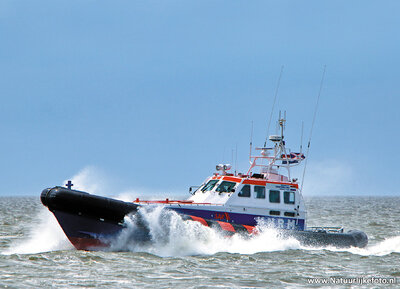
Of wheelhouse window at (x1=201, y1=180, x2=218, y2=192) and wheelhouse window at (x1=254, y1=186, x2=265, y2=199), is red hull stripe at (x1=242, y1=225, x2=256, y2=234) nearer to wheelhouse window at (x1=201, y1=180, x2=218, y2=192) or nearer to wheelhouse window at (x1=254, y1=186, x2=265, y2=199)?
wheelhouse window at (x1=254, y1=186, x2=265, y2=199)

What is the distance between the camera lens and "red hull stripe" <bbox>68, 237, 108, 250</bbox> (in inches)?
628

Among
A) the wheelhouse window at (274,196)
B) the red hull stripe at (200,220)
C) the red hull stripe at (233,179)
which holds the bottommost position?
the red hull stripe at (200,220)

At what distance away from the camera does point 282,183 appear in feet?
62.0

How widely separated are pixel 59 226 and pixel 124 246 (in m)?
2.21

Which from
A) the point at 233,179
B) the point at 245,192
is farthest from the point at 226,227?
the point at 233,179

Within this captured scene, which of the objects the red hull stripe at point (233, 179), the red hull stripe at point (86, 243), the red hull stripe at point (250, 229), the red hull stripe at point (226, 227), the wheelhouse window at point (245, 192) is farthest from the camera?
the red hull stripe at point (233, 179)

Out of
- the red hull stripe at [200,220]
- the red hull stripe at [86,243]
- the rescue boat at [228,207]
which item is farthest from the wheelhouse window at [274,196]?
the red hull stripe at [86,243]

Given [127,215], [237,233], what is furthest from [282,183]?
[127,215]

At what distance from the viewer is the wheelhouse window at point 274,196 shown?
18703 mm

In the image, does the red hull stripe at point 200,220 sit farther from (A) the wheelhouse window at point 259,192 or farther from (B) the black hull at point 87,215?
(A) the wheelhouse window at point 259,192

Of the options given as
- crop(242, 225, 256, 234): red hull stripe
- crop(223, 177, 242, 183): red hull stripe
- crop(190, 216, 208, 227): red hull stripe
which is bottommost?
crop(242, 225, 256, 234): red hull stripe

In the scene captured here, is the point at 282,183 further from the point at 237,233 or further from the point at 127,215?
the point at 127,215

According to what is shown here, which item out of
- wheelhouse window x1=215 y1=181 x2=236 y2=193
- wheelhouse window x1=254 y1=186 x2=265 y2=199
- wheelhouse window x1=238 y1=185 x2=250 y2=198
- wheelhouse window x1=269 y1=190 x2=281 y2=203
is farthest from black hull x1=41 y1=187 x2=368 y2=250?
wheelhouse window x1=269 y1=190 x2=281 y2=203

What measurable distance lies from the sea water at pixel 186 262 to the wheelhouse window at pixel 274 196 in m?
1.18
